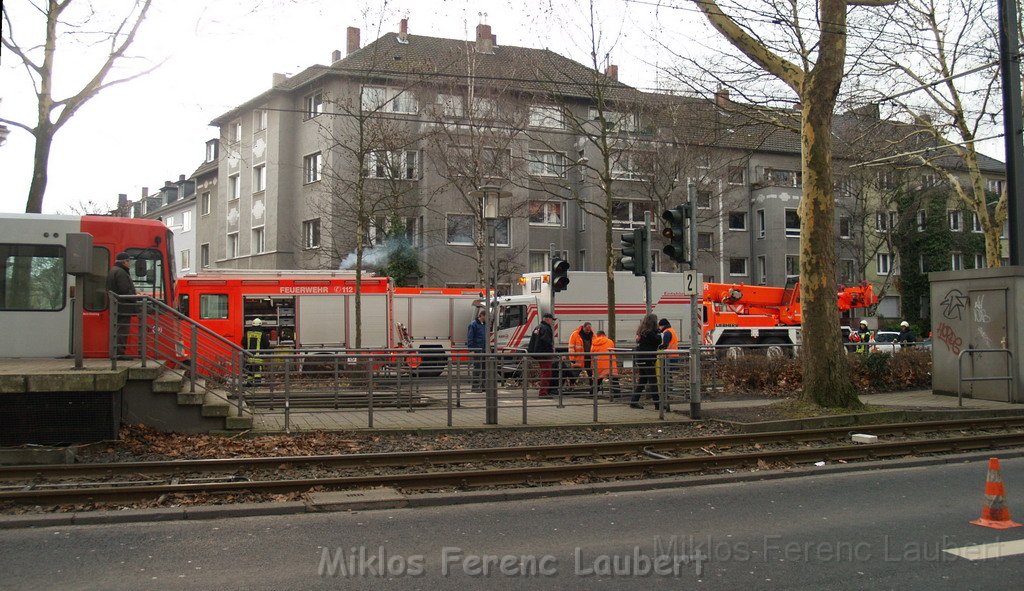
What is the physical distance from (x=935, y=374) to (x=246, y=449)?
1470cm

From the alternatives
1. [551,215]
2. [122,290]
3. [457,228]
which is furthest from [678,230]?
[551,215]

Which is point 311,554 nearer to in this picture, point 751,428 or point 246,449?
point 246,449

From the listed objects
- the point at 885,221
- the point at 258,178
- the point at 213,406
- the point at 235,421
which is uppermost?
the point at 258,178

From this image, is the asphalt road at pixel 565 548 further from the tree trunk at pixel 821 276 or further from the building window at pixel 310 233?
the building window at pixel 310 233

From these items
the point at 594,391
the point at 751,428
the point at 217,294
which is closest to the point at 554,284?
the point at 594,391

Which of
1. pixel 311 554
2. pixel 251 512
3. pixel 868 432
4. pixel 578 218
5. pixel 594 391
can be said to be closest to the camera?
pixel 311 554

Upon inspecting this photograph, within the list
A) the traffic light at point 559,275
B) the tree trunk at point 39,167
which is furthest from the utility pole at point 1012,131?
the tree trunk at point 39,167

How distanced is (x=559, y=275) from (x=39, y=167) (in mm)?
11058

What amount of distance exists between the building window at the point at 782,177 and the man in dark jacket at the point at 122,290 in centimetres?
3783

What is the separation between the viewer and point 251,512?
25.7ft

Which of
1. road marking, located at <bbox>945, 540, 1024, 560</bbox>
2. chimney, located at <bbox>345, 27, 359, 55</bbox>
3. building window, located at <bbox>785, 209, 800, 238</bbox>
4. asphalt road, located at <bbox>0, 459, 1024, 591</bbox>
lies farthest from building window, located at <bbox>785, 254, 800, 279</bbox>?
road marking, located at <bbox>945, 540, 1024, 560</bbox>

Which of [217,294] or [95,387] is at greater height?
[217,294]

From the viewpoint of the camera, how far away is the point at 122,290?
12438 mm

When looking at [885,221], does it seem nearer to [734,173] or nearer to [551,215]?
[551,215]
